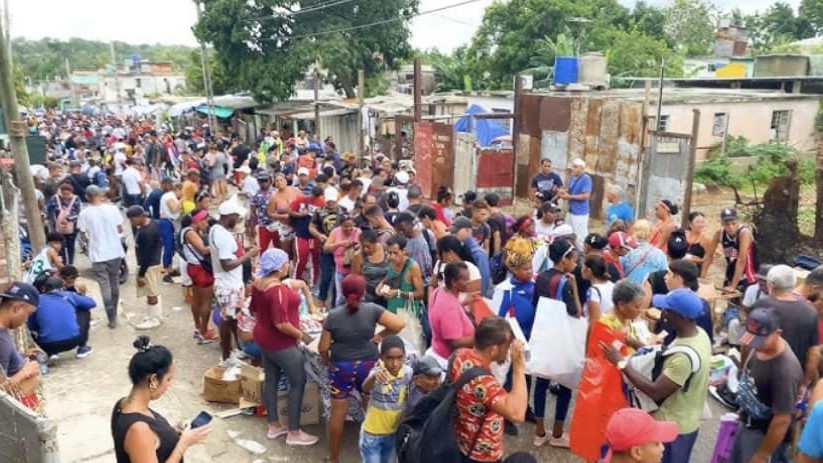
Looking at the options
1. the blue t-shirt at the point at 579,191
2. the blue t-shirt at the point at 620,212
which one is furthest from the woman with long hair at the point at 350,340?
the blue t-shirt at the point at 579,191

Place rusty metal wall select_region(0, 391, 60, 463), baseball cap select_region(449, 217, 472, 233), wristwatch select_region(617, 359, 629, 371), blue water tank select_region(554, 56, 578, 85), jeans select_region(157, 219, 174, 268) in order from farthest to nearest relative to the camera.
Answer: blue water tank select_region(554, 56, 578, 85), jeans select_region(157, 219, 174, 268), baseball cap select_region(449, 217, 472, 233), wristwatch select_region(617, 359, 629, 371), rusty metal wall select_region(0, 391, 60, 463)

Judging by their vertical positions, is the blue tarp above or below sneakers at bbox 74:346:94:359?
above

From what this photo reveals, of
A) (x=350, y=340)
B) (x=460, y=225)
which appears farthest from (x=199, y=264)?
(x=350, y=340)

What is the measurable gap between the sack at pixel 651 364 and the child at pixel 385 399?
1.41 metres

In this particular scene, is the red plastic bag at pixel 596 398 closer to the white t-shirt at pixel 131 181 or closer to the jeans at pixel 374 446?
the jeans at pixel 374 446

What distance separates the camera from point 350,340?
4574 mm

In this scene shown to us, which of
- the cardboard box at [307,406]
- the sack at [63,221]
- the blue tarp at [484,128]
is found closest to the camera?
the cardboard box at [307,406]

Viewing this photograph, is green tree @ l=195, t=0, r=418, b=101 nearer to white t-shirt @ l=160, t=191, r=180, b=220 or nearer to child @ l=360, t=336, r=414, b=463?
white t-shirt @ l=160, t=191, r=180, b=220

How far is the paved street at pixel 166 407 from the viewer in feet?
17.2

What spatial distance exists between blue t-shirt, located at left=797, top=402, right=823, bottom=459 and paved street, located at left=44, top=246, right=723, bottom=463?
2.45m

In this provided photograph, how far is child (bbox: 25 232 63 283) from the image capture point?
7.25 m

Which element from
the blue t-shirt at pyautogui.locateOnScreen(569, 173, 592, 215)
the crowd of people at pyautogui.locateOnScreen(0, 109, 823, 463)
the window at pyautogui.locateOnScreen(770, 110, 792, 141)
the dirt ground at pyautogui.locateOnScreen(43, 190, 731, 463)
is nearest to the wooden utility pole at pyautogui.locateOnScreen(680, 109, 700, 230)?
the blue t-shirt at pyautogui.locateOnScreen(569, 173, 592, 215)

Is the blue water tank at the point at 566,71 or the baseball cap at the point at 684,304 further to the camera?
the blue water tank at the point at 566,71

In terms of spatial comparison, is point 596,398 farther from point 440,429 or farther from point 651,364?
point 440,429
